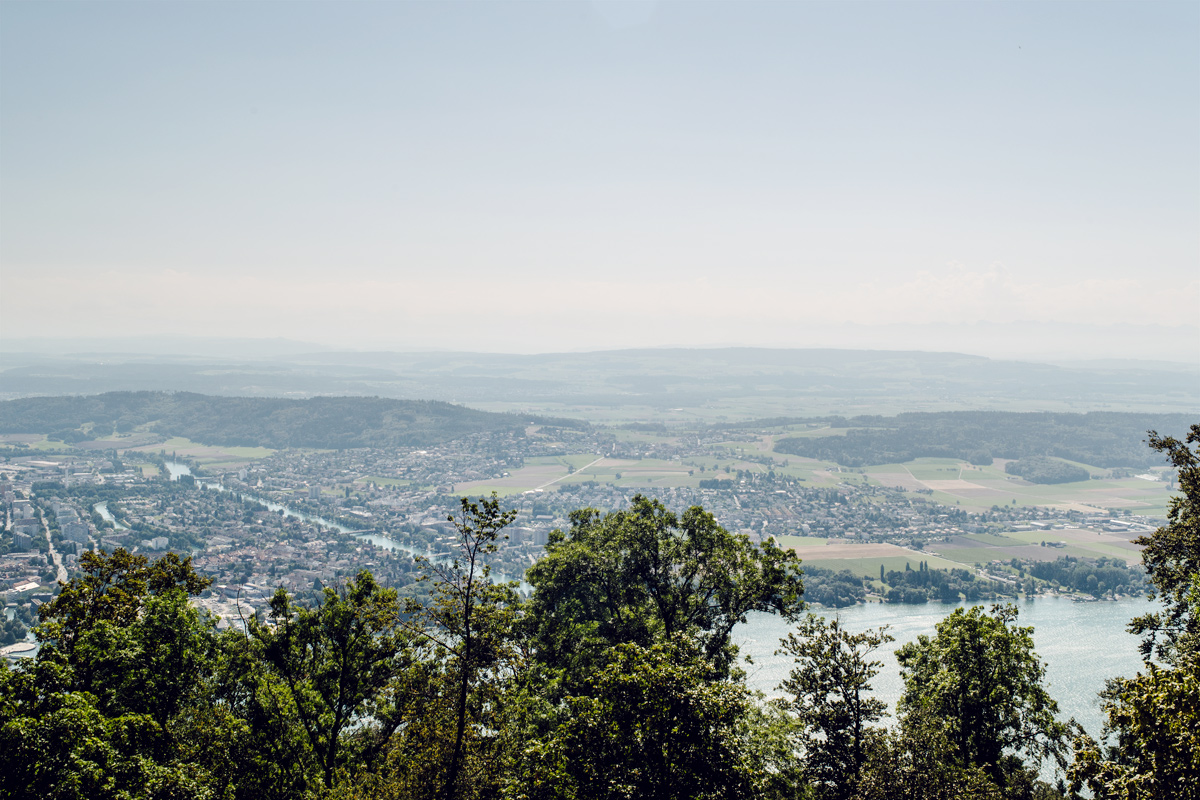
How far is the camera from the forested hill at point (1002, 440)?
145m

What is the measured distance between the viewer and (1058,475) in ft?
421

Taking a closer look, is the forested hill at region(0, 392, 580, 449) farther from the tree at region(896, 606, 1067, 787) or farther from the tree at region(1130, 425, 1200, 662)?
the tree at region(1130, 425, 1200, 662)

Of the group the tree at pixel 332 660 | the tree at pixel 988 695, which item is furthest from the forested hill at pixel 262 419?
the tree at pixel 988 695

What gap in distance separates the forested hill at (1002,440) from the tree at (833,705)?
132546 millimetres

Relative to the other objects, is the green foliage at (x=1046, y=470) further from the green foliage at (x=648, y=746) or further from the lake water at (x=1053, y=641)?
the green foliage at (x=648, y=746)

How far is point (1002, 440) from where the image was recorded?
15338 cm

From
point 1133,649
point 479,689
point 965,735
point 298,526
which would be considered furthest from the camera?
point 298,526

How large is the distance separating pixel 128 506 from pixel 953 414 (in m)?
164

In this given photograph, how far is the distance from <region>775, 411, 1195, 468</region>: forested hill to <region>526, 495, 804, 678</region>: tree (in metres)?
128

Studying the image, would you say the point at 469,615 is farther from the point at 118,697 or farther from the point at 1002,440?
the point at 1002,440

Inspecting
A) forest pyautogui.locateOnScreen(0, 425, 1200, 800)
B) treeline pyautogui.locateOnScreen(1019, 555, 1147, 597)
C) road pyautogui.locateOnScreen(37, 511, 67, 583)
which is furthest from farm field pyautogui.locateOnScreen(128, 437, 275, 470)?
forest pyautogui.locateOnScreen(0, 425, 1200, 800)

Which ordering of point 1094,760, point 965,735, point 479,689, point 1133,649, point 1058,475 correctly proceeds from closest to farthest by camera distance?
point 1094,760 → point 479,689 → point 965,735 → point 1133,649 → point 1058,475

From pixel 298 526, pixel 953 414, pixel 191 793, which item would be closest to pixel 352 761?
pixel 191 793

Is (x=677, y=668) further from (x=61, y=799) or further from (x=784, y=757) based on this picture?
(x=61, y=799)
